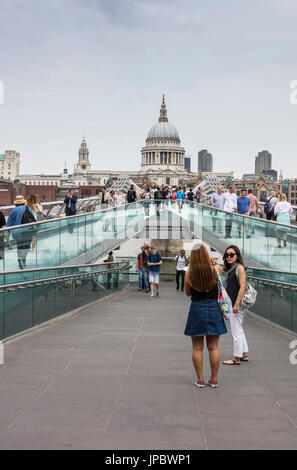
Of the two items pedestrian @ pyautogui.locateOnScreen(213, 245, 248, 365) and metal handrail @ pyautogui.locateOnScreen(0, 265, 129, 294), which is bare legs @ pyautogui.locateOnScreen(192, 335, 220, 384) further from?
metal handrail @ pyautogui.locateOnScreen(0, 265, 129, 294)

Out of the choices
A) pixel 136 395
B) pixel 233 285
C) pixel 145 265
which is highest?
pixel 233 285

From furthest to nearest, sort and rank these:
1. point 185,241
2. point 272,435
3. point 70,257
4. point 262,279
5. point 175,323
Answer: point 185,241
point 70,257
point 262,279
point 175,323
point 272,435

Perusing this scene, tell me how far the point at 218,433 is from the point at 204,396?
131cm

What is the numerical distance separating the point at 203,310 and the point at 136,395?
120cm

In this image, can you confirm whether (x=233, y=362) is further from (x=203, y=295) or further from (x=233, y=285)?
(x=203, y=295)

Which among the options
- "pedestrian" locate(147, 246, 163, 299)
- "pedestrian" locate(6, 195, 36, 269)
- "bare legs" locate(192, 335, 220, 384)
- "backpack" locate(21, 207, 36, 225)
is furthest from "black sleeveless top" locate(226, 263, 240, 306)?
"pedestrian" locate(147, 246, 163, 299)

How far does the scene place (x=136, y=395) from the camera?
668 centimetres

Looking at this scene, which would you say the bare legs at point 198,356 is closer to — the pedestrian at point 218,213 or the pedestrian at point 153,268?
the pedestrian at point 153,268

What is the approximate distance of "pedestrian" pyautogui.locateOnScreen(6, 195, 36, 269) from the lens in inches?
428

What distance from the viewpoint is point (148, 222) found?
2967 cm

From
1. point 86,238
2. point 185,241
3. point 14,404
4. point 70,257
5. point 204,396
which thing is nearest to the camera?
point 14,404

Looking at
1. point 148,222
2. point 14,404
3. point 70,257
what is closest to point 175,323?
point 70,257

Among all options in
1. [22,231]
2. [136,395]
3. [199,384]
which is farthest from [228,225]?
[136,395]
